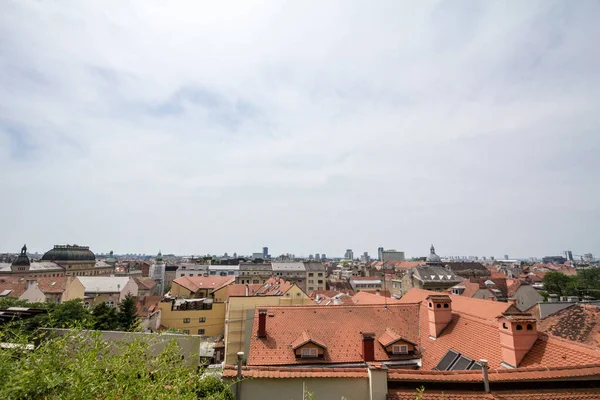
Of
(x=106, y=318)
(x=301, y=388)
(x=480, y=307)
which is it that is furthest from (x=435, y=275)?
(x=301, y=388)

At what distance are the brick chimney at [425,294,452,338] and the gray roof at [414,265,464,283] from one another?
5265 centimetres

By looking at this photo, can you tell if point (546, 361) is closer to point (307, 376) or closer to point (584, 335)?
point (584, 335)

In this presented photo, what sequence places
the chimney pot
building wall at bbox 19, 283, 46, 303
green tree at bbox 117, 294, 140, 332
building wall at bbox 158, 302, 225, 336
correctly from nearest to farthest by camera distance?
the chimney pot < green tree at bbox 117, 294, 140, 332 < building wall at bbox 158, 302, 225, 336 < building wall at bbox 19, 283, 46, 303

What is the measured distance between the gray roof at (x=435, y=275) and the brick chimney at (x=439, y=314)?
173 feet

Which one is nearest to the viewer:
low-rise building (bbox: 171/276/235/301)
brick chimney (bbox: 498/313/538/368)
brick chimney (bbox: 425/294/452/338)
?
brick chimney (bbox: 498/313/538/368)

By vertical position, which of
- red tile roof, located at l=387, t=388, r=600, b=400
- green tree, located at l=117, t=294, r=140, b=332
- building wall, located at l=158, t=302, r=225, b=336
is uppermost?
red tile roof, located at l=387, t=388, r=600, b=400

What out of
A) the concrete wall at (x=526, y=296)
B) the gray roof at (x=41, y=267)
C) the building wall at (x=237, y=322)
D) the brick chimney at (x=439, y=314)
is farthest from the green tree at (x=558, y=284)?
the gray roof at (x=41, y=267)

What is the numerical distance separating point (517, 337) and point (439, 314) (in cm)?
582

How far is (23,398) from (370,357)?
1637 cm

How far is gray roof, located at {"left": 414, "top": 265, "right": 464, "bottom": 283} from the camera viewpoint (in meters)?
70.4

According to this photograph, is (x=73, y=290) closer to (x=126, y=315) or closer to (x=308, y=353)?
(x=126, y=315)

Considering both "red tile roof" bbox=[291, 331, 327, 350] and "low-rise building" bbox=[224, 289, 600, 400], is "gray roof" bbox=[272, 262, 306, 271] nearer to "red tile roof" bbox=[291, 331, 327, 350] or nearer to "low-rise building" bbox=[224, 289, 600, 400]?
"low-rise building" bbox=[224, 289, 600, 400]

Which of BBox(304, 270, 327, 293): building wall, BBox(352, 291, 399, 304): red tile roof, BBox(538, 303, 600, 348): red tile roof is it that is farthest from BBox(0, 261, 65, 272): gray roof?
BBox(538, 303, 600, 348): red tile roof

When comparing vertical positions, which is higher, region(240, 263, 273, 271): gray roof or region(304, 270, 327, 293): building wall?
region(240, 263, 273, 271): gray roof
